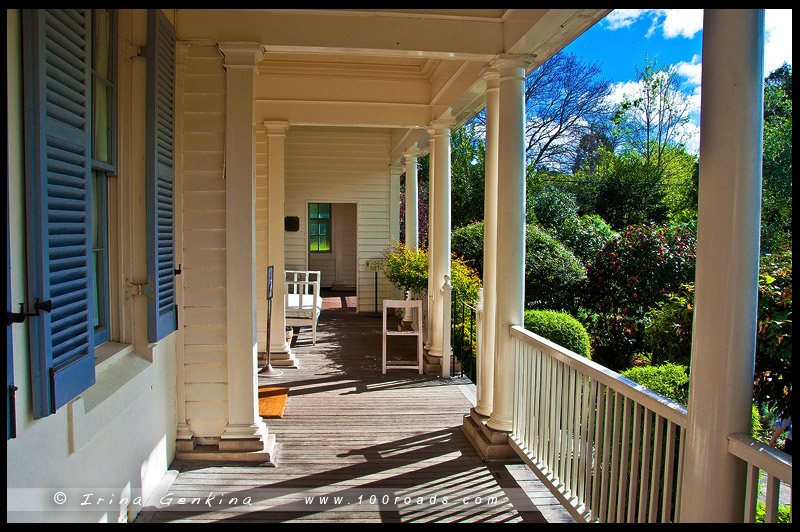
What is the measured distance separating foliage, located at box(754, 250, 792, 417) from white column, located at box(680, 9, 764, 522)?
1.30 metres

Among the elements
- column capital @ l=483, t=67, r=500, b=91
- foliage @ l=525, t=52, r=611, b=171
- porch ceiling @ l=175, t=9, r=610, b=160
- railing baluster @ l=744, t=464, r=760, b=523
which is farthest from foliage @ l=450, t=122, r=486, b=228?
railing baluster @ l=744, t=464, r=760, b=523

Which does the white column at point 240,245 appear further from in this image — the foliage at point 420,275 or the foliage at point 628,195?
the foliage at point 628,195

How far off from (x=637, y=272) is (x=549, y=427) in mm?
4890

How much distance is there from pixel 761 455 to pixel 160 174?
3.01 metres

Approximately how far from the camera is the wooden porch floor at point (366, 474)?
3057 mm

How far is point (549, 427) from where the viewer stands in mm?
3270

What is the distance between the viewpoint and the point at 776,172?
45.8 feet

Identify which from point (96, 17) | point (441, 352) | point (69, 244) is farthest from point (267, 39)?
point (441, 352)

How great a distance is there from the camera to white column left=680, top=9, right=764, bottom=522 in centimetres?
175

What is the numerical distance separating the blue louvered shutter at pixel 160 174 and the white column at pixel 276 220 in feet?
10.4

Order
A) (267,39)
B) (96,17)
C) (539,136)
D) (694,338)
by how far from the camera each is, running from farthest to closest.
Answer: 1. (539,136)
2. (267,39)
3. (96,17)
4. (694,338)

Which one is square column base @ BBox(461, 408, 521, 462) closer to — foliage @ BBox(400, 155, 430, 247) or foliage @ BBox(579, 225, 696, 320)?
foliage @ BBox(579, 225, 696, 320)

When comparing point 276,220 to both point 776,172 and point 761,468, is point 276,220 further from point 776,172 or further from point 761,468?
point 776,172

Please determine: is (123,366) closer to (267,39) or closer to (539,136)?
(267,39)
